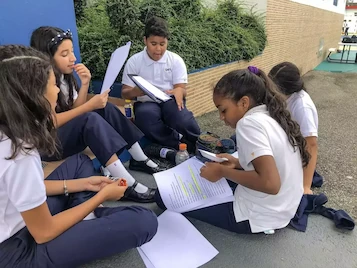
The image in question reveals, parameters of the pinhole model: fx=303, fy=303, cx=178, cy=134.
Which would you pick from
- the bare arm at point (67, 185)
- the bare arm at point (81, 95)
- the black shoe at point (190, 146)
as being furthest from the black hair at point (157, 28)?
the bare arm at point (67, 185)

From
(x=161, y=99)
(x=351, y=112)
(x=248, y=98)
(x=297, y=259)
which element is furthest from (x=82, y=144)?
(x=351, y=112)

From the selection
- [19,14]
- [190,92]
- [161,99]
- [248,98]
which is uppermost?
[19,14]

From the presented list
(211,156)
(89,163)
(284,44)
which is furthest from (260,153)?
(284,44)

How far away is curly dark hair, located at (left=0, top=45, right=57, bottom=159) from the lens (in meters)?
1.05

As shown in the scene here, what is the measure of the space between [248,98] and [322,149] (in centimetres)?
211

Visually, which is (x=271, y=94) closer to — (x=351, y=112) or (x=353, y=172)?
(x=353, y=172)

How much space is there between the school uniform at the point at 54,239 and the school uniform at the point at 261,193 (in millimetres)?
493

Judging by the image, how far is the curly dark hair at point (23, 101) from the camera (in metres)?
1.05

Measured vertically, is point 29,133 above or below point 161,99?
above

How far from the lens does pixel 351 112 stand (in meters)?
4.79

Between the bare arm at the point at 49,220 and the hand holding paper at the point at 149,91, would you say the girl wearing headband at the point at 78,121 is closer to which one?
the hand holding paper at the point at 149,91

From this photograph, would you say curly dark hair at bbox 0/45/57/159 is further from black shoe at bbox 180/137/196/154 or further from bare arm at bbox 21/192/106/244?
black shoe at bbox 180/137/196/154

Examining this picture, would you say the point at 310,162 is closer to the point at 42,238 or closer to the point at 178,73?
the point at 178,73

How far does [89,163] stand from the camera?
1987mm
